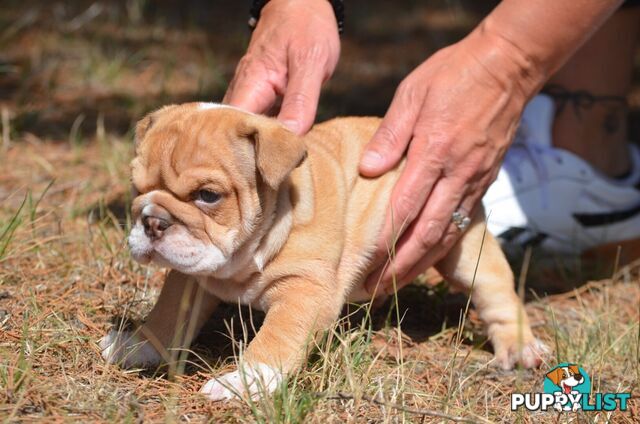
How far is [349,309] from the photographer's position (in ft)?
10.9

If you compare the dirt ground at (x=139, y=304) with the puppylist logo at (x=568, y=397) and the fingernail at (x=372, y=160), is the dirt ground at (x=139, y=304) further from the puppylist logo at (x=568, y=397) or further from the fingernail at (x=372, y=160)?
the fingernail at (x=372, y=160)

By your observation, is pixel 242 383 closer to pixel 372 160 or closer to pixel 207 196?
pixel 207 196

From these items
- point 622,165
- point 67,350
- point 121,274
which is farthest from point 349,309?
point 622,165

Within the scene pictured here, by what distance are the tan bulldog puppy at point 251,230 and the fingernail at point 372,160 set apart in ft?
0.18

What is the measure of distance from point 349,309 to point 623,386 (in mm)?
1065

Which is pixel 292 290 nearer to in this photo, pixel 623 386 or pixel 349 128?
pixel 349 128

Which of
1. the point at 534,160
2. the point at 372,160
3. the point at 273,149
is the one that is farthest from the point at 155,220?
the point at 534,160

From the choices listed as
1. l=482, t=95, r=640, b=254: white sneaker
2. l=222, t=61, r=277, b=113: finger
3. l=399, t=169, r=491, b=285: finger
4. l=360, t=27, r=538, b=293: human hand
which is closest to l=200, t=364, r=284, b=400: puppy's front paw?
l=360, t=27, r=538, b=293: human hand

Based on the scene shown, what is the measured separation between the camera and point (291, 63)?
326 cm

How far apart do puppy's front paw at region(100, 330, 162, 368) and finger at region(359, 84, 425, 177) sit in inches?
38.5

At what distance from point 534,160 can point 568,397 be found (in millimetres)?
1874

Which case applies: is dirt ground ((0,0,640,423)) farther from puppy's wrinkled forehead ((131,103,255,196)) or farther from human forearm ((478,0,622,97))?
human forearm ((478,0,622,97))

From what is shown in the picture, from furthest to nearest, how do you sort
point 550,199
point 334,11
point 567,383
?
point 550,199 → point 334,11 → point 567,383

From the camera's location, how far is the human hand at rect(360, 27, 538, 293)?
3047 millimetres
